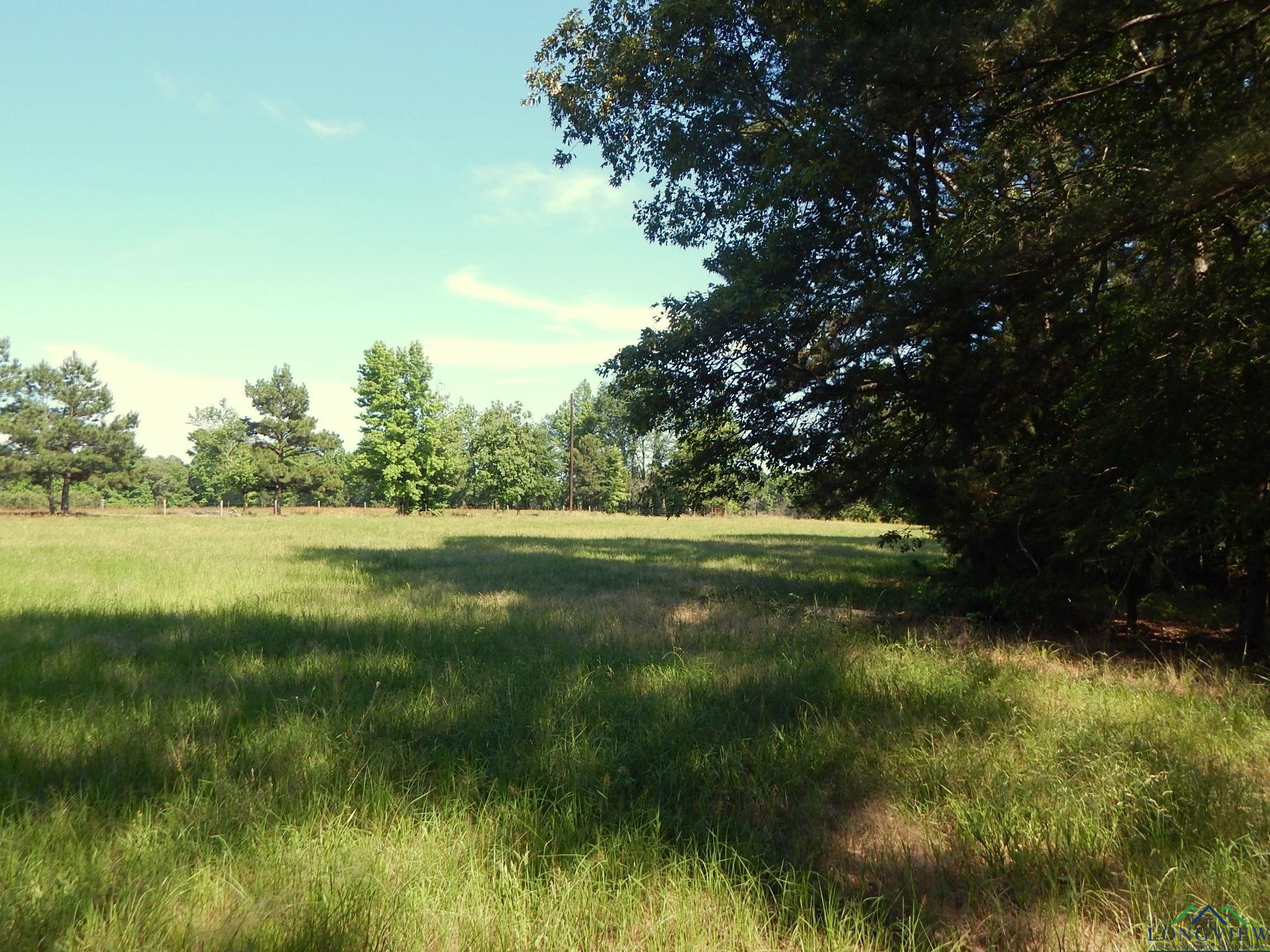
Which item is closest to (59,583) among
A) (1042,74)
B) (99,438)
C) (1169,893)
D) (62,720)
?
(62,720)

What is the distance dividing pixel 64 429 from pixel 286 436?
50.8 feet

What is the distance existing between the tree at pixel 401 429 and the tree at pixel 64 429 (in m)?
19.5

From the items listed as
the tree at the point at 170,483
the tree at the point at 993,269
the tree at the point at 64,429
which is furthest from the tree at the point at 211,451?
the tree at the point at 993,269

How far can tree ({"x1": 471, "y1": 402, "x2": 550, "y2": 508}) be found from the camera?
241 feet

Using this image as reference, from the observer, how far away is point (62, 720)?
451 centimetres

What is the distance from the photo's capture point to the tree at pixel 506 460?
7344 centimetres

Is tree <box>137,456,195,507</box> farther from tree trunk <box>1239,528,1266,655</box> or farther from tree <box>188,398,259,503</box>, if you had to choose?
tree trunk <box>1239,528,1266,655</box>

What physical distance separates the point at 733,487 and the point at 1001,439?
13.2ft

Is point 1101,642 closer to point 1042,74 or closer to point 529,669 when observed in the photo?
point 1042,74

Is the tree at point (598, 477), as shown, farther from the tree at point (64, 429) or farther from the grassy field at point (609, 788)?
the grassy field at point (609, 788)

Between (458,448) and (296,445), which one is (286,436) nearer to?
(296,445)

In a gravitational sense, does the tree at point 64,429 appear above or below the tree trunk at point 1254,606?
above

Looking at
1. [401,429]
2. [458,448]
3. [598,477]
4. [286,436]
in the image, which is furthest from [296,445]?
[598,477]

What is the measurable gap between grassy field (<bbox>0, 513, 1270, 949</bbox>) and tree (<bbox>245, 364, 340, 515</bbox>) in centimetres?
5431
